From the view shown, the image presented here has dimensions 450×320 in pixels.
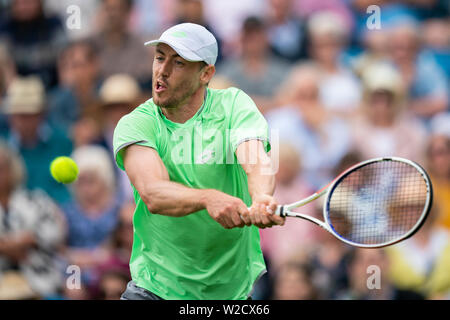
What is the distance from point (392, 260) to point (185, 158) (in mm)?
3510

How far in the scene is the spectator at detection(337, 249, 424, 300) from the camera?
761cm

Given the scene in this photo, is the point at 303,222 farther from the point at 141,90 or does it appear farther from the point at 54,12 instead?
the point at 54,12

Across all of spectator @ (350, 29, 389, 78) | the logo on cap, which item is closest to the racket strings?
the logo on cap

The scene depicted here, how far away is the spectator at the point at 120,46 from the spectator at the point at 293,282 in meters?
2.32

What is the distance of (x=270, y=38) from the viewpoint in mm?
8422

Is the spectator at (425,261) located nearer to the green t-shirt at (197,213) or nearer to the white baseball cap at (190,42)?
the green t-shirt at (197,213)

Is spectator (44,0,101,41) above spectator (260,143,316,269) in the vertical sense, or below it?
above

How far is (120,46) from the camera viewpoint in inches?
338

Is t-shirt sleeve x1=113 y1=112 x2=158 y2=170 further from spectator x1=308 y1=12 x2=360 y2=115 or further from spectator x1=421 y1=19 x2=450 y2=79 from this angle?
spectator x1=421 y1=19 x2=450 y2=79

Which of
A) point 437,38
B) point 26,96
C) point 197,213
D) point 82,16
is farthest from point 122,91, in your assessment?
point 197,213

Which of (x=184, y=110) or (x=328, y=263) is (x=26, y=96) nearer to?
(x=328, y=263)

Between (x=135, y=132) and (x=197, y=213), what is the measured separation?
582mm

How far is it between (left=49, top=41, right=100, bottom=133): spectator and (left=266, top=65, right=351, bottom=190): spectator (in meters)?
1.85

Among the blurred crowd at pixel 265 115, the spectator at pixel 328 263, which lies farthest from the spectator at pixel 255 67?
the spectator at pixel 328 263
